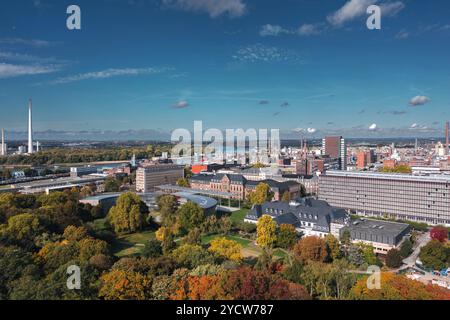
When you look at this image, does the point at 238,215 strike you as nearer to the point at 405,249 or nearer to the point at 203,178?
the point at 405,249

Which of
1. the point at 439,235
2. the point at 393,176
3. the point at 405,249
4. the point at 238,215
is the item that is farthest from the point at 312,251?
the point at 393,176

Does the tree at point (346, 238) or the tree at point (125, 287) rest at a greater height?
the tree at point (125, 287)

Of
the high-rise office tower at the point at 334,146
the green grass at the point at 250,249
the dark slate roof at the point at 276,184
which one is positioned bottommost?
the green grass at the point at 250,249

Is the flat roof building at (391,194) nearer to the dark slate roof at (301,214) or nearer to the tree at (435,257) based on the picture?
the dark slate roof at (301,214)

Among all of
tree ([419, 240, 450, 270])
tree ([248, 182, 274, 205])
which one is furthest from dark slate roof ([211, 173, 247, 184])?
tree ([419, 240, 450, 270])

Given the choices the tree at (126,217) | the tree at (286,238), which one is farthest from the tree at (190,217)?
the tree at (286,238)

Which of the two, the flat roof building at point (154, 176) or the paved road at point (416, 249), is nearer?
the paved road at point (416, 249)
